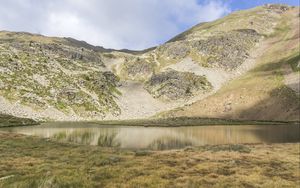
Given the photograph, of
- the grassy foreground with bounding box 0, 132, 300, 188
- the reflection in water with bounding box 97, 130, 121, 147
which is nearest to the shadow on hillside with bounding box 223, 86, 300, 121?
the reflection in water with bounding box 97, 130, 121, 147

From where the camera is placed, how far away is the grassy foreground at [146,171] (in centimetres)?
2988

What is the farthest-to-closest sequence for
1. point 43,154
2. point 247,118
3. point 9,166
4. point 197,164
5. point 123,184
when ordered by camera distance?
point 247,118 → point 43,154 → point 197,164 → point 9,166 → point 123,184

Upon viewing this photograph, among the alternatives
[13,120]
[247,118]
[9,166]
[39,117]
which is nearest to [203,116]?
[247,118]

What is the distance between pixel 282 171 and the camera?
142 ft

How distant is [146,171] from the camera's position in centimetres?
3809

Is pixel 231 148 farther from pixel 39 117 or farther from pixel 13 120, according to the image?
pixel 39 117

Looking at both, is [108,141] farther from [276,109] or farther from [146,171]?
[276,109]

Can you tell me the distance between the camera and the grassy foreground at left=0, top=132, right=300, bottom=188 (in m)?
29.9

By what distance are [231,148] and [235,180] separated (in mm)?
33027

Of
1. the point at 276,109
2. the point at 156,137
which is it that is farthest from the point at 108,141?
the point at 276,109

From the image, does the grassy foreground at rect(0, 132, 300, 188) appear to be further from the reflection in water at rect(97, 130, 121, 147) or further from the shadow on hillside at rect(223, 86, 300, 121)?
the shadow on hillside at rect(223, 86, 300, 121)

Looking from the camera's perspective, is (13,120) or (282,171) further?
(13,120)

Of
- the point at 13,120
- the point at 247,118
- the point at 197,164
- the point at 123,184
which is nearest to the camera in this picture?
the point at 123,184

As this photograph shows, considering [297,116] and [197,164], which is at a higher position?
[297,116]
